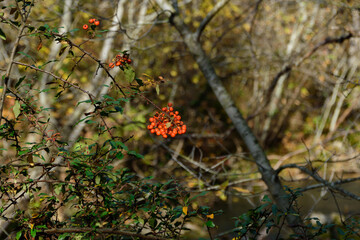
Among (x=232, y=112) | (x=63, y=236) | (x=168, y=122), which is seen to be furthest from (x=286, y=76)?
(x=63, y=236)

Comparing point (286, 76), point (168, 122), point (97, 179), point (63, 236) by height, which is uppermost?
point (286, 76)

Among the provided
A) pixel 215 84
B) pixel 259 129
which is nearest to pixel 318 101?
pixel 259 129

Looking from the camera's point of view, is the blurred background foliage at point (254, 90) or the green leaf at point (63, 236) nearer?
the green leaf at point (63, 236)

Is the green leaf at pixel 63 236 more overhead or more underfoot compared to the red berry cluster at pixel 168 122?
more underfoot

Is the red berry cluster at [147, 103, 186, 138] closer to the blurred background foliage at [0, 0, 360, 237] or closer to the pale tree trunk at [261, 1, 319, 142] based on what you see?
the blurred background foliage at [0, 0, 360, 237]

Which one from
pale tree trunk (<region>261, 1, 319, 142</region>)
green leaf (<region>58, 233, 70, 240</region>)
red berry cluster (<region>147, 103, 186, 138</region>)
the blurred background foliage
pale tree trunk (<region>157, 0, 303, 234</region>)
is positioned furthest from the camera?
pale tree trunk (<region>261, 1, 319, 142</region>)

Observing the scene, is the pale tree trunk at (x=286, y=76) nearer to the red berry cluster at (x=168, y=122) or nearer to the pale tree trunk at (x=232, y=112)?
the pale tree trunk at (x=232, y=112)

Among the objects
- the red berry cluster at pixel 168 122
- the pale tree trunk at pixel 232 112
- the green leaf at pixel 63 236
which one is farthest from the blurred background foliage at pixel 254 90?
the green leaf at pixel 63 236

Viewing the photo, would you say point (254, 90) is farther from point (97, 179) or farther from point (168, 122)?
point (97, 179)

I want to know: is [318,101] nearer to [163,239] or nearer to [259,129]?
[259,129]

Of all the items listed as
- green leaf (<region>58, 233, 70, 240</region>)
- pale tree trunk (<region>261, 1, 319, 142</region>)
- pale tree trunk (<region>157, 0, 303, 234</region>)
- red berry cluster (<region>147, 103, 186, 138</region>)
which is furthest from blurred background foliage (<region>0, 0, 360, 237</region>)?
green leaf (<region>58, 233, 70, 240</region>)

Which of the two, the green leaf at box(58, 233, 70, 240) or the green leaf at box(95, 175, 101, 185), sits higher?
the green leaf at box(95, 175, 101, 185)

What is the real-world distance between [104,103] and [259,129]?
212 inches

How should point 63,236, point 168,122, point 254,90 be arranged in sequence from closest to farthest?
point 63,236
point 168,122
point 254,90
